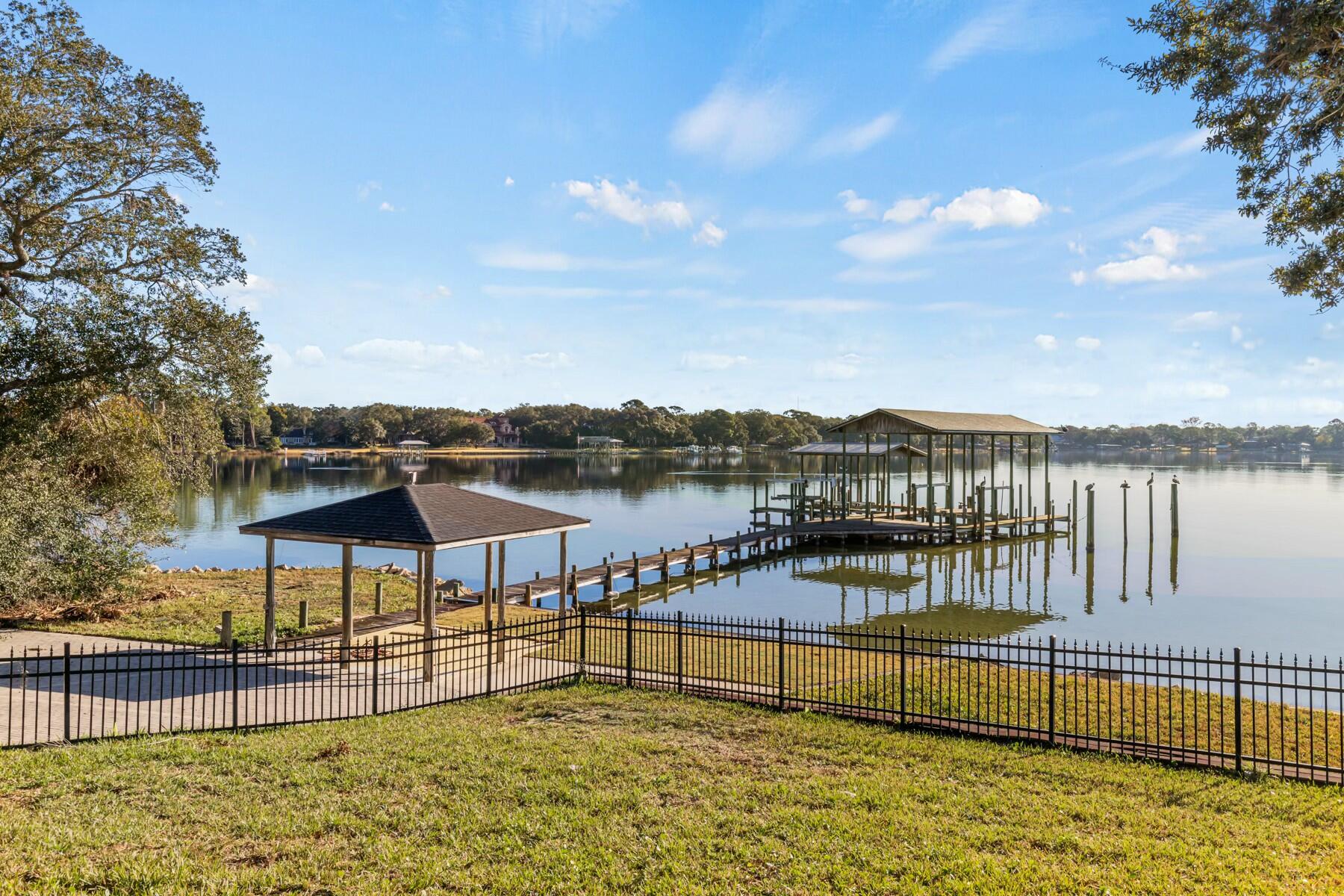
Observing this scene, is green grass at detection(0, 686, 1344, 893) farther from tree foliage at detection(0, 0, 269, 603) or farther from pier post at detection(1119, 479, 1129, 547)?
pier post at detection(1119, 479, 1129, 547)

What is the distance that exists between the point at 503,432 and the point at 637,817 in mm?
186699

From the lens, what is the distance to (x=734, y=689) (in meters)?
12.7

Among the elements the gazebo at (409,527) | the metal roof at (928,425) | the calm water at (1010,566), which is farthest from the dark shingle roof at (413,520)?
the metal roof at (928,425)

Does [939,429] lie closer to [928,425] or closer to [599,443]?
[928,425]

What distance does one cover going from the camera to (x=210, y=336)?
851 inches

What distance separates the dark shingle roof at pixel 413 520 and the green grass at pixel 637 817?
412cm

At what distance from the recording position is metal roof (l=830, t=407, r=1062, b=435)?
38938 mm

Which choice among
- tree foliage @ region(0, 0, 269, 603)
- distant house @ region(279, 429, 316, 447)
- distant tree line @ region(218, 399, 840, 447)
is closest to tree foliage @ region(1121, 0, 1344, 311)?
tree foliage @ region(0, 0, 269, 603)

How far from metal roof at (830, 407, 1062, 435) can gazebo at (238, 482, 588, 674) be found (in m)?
24.4

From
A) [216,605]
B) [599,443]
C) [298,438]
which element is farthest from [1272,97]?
[298,438]

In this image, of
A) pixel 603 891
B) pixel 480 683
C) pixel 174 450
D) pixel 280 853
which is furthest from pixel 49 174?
pixel 603 891

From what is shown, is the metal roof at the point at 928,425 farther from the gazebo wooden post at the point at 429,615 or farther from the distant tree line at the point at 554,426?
the distant tree line at the point at 554,426

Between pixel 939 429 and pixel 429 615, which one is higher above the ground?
pixel 939 429

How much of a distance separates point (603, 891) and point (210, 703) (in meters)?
8.67
